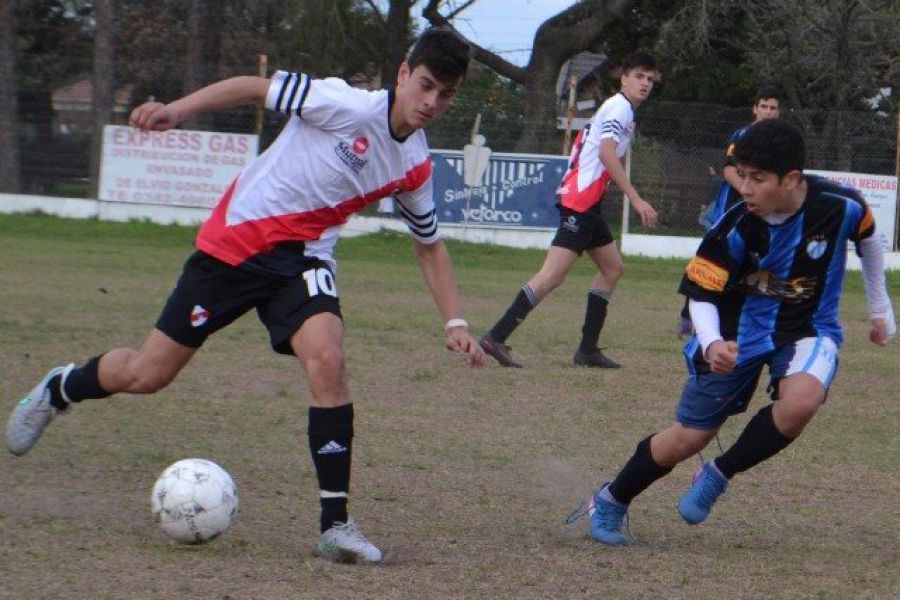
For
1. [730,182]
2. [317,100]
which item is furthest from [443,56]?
[730,182]

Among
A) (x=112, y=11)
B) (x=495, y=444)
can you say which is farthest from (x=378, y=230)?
(x=495, y=444)

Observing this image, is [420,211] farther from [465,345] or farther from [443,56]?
[443,56]

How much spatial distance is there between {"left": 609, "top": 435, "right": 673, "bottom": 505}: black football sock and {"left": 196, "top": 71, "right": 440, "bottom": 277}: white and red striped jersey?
1256mm

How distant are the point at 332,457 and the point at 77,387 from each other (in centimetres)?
120

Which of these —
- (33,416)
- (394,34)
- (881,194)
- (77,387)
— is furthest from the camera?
(394,34)

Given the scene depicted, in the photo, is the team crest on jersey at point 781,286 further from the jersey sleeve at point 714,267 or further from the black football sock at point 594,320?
the black football sock at point 594,320

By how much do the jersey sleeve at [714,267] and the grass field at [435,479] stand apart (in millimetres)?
870

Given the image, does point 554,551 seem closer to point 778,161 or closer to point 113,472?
point 778,161

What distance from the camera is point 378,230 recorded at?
20.8 meters

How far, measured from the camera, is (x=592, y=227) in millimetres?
9250

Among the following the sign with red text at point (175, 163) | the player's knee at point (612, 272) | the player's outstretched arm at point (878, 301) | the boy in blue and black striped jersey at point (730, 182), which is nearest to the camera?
the player's outstretched arm at point (878, 301)

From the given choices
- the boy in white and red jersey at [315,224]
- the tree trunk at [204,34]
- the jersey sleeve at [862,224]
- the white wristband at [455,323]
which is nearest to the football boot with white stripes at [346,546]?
the boy in white and red jersey at [315,224]

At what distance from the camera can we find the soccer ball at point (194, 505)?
4.50 m

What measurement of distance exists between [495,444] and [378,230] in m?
14.3
